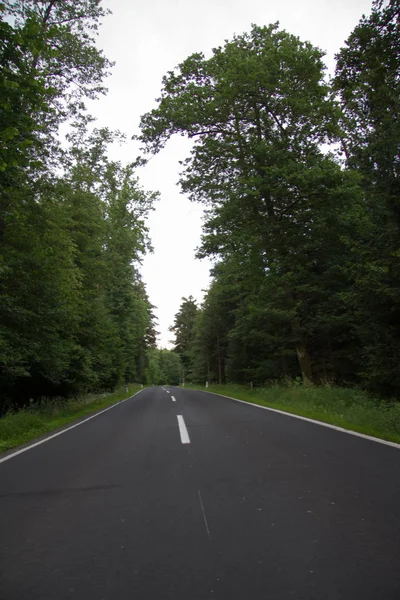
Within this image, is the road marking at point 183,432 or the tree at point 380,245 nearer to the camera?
the road marking at point 183,432

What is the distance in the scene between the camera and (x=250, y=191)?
1495cm

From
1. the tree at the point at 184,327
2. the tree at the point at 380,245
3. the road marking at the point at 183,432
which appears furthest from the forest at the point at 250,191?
the tree at the point at 184,327

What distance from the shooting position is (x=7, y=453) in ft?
23.9

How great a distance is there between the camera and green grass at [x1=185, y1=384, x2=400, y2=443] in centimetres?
773

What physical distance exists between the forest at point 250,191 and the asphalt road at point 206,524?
16.7 ft

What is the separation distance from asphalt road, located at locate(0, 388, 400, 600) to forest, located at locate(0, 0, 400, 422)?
16.7 feet

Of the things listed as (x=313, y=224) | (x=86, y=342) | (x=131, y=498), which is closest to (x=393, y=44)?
(x=131, y=498)

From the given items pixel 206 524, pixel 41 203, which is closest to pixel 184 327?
pixel 41 203

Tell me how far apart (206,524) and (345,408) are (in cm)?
838

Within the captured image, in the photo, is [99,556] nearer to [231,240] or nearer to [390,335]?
[390,335]

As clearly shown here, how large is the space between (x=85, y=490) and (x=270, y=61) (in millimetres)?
15958

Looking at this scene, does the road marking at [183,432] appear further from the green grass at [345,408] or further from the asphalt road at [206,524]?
the green grass at [345,408]

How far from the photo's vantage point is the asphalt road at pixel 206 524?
2.46m

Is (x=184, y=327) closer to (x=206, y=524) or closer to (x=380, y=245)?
(x=380, y=245)
